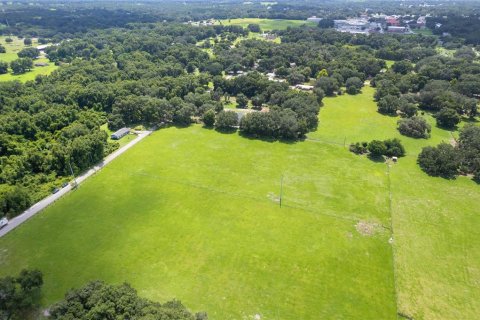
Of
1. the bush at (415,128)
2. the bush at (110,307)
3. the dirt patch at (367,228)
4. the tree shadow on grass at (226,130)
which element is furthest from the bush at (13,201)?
the bush at (415,128)

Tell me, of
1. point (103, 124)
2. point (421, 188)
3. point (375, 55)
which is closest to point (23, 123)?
point (103, 124)

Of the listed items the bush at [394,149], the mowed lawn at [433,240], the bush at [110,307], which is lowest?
the mowed lawn at [433,240]

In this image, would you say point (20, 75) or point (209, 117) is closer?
point (209, 117)

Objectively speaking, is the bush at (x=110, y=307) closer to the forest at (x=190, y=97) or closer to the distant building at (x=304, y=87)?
the forest at (x=190, y=97)

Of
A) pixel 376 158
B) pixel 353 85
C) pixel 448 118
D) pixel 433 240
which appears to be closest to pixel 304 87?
pixel 353 85

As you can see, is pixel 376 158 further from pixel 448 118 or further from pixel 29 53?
pixel 29 53

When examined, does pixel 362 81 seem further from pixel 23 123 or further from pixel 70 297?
pixel 70 297
